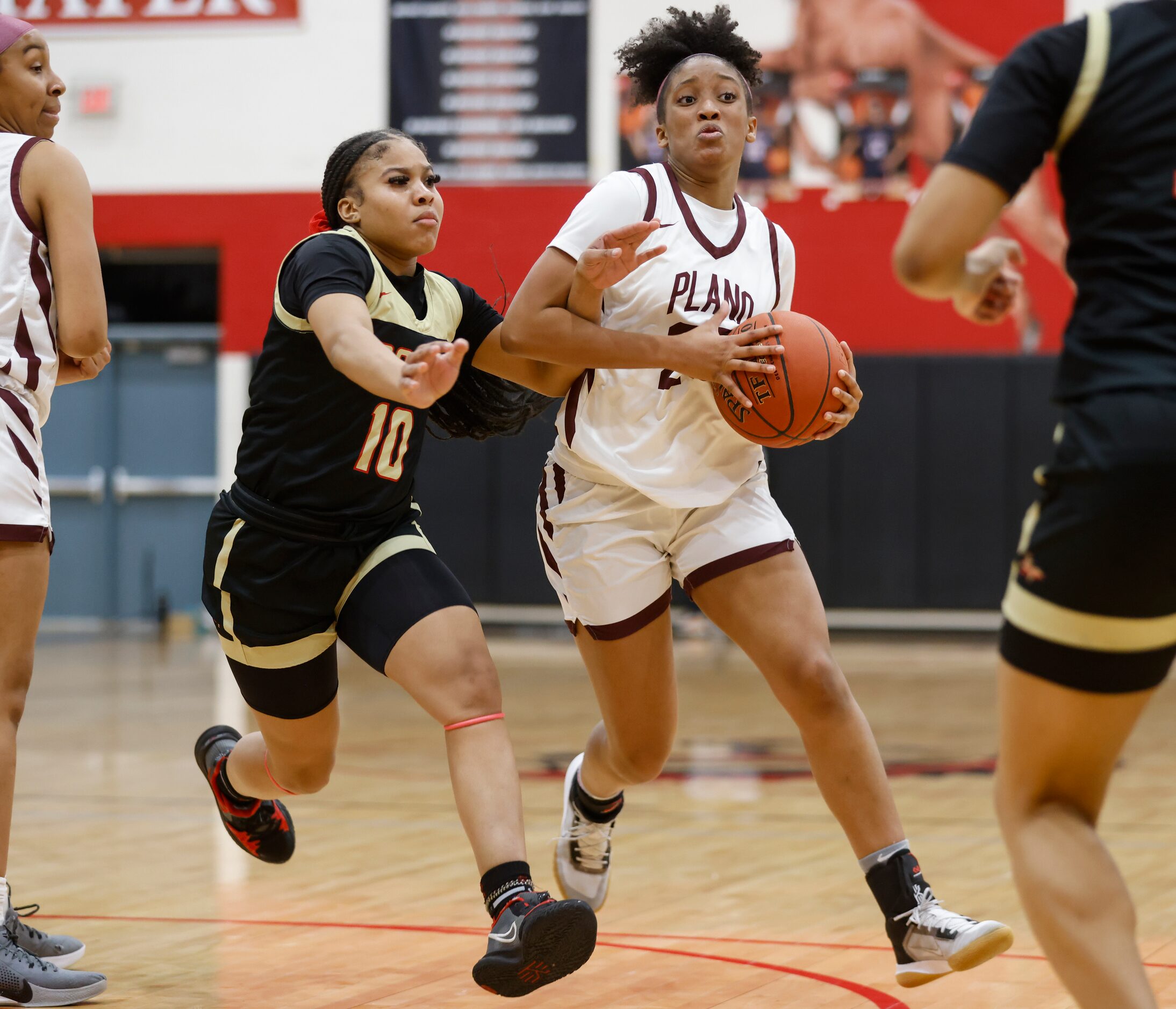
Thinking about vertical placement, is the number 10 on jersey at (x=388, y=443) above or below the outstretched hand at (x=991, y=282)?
below

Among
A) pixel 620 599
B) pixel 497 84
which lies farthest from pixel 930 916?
pixel 497 84

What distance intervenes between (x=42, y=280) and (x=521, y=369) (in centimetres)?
106

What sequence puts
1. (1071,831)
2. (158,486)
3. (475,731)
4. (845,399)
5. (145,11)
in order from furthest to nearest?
1. (158,486)
2. (145,11)
3. (845,399)
4. (475,731)
5. (1071,831)

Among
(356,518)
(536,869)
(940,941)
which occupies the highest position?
(356,518)

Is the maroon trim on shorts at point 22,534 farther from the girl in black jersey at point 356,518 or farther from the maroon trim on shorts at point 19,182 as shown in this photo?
the maroon trim on shorts at point 19,182

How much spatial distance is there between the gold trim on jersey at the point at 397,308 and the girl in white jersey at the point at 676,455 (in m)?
0.16

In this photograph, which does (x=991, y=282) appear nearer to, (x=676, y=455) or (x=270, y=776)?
(x=676, y=455)

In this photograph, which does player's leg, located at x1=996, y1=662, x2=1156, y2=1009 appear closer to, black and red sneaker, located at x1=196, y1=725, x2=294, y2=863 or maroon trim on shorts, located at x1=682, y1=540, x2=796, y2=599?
maroon trim on shorts, located at x1=682, y1=540, x2=796, y2=599

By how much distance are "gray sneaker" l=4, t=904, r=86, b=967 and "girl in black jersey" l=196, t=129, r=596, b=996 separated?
0.64 meters

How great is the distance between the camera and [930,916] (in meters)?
3.07

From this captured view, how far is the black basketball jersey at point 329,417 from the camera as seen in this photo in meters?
3.20

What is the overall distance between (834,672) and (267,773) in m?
1.45

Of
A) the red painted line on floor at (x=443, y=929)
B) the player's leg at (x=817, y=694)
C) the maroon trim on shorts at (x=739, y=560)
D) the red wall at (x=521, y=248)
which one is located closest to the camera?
the player's leg at (x=817, y=694)

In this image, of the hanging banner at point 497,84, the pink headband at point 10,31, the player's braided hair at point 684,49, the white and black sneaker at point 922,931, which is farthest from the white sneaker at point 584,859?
the hanging banner at point 497,84
